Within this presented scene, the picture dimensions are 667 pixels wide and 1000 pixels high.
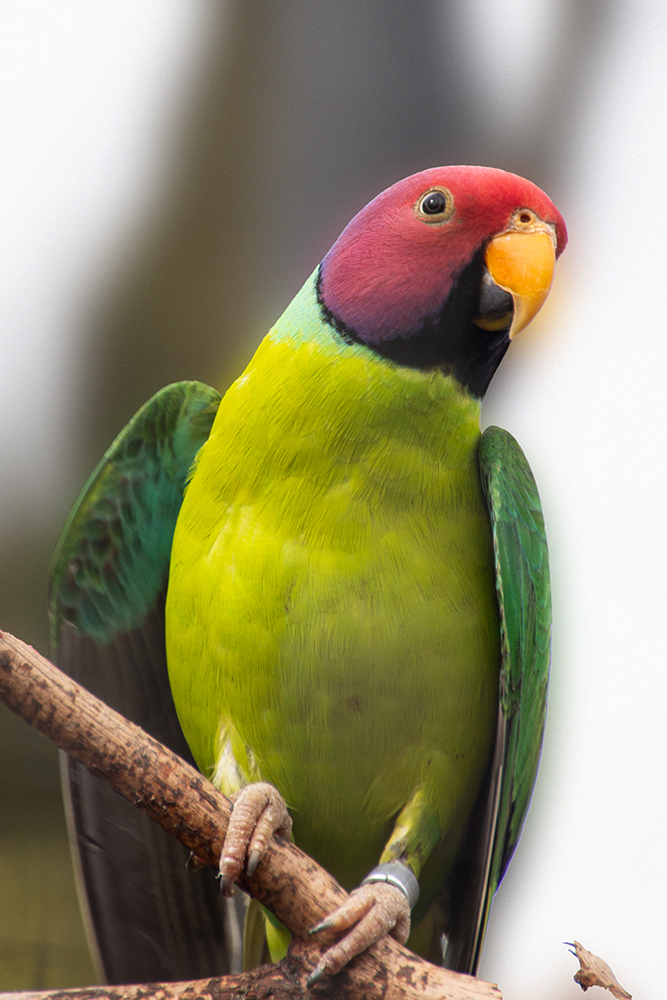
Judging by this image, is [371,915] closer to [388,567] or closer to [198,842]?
[198,842]

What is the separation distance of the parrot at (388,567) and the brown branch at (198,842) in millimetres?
77

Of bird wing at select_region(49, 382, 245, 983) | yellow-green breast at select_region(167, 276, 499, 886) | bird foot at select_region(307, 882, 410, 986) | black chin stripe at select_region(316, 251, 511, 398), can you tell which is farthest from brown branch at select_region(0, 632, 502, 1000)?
black chin stripe at select_region(316, 251, 511, 398)

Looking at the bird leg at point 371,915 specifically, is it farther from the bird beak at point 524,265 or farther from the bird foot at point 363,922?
the bird beak at point 524,265

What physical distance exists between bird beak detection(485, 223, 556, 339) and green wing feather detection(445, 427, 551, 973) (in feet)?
0.50

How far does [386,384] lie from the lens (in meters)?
0.75

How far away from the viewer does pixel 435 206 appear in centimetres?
74

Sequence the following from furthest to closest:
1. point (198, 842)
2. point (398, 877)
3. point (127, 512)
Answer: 1. point (127, 512)
2. point (398, 877)
3. point (198, 842)

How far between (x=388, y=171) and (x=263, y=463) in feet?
2.00

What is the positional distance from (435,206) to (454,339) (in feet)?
0.41

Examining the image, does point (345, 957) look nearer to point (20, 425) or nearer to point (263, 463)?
point (263, 463)

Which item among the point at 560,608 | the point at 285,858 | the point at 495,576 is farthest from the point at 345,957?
the point at 560,608

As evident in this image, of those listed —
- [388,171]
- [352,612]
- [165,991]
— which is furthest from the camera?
[388,171]

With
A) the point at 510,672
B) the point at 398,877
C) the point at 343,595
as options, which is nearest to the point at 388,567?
the point at 343,595

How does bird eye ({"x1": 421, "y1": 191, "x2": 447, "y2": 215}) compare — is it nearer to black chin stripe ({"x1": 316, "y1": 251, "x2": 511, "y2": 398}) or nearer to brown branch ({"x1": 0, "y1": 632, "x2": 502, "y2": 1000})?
black chin stripe ({"x1": 316, "y1": 251, "x2": 511, "y2": 398})
